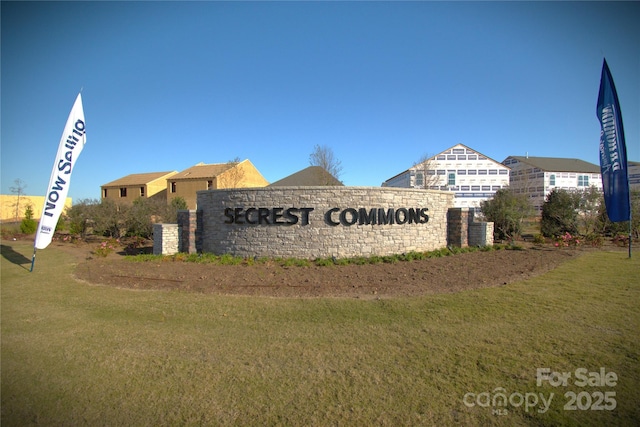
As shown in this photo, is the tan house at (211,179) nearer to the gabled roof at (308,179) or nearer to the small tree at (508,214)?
the gabled roof at (308,179)

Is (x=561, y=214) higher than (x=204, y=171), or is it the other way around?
(x=204, y=171)

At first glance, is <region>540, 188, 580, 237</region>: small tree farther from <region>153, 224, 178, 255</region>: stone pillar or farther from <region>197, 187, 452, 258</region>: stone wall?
<region>153, 224, 178, 255</region>: stone pillar

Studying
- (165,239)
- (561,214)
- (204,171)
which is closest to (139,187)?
(204,171)

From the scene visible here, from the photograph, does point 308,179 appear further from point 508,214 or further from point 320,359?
point 320,359

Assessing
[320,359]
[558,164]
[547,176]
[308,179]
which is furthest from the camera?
[558,164]

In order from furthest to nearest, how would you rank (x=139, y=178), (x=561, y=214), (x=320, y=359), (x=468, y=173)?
(x=139, y=178) < (x=468, y=173) < (x=561, y=214) < (x=320, y=359)

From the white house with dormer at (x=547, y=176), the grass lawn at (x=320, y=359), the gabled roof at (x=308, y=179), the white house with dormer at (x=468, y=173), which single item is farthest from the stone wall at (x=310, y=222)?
the white house with dormer at (x=547, y=176)

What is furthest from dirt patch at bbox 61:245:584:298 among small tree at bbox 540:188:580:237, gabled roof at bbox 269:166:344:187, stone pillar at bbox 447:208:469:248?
gabled roof at bbox 269:166:344:187

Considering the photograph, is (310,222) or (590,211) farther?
(590,211)

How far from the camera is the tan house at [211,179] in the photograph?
40.4 m

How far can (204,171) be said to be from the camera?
43719 mm

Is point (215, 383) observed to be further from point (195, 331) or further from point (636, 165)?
point (636, 165)

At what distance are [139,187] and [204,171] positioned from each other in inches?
415

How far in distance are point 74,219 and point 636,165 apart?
68.3 metres
